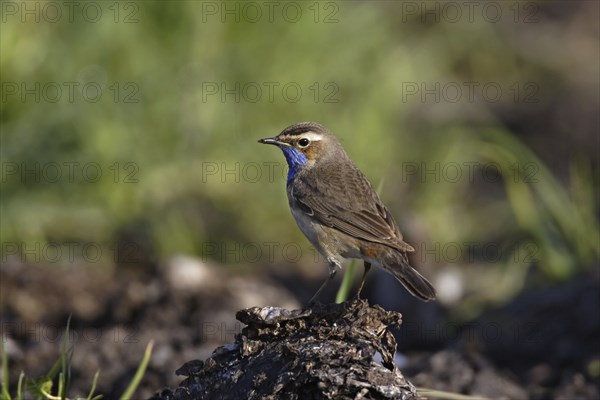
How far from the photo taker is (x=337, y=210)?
6359mm

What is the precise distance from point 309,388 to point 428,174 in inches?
260

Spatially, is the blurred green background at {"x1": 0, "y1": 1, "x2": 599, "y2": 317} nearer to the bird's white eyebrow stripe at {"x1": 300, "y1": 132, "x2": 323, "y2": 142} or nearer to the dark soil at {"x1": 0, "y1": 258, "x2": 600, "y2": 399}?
the dark soil at {"x1": 0, "y1": 258, "x2": 600, "y2": 399}

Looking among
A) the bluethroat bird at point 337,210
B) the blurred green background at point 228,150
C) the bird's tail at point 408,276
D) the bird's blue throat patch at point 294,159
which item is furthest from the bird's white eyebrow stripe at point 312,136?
the blurred green background at point 228,150

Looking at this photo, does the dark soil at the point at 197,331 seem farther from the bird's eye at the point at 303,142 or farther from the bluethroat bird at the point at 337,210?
the bird's eye at the point at 303,142

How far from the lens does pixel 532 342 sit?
Result: 22.7 ft

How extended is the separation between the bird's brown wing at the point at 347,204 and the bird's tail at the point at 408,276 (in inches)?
2.6

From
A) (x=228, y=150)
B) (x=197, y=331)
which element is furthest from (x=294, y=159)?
(x=228, y=150)

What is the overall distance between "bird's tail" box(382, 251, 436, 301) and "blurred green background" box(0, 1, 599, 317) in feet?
6.09

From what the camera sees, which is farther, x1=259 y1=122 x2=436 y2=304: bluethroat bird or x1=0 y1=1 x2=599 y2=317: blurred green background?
x1=0 y1=1 x2=599 y2=317: blurred green background

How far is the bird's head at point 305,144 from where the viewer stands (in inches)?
261

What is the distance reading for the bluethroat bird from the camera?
6.04 metres

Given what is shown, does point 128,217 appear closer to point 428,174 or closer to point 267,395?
point 428,174

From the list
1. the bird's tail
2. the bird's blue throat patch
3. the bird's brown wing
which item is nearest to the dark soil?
the bird's tail

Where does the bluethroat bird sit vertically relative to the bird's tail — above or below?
above
